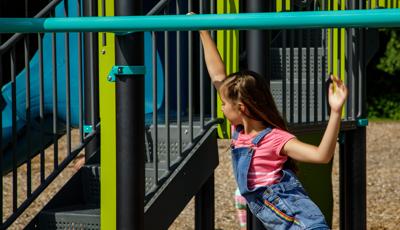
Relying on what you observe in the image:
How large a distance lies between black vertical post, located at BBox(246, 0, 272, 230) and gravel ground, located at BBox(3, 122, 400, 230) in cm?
395

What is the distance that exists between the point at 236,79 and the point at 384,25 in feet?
2.78

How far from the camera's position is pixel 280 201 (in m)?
3.47

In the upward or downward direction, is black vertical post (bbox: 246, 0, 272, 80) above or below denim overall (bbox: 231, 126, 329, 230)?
above

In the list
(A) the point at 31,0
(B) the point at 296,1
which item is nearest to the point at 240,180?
(B) the point at 296,1

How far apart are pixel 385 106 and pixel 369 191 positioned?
8088 millimetres

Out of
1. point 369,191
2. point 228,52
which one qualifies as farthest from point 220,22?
point 369,191

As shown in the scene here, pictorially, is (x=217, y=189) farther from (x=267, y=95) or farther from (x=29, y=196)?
(x=267, y=95)

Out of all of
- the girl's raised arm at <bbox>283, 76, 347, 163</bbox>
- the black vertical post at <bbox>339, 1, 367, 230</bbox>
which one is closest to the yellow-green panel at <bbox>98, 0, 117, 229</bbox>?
the girl's raised arm at <bbox>283, 76, 347, 163</bbox>

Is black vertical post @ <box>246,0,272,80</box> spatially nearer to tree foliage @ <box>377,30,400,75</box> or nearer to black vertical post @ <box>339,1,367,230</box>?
black vertical post @ <box>339,1,367,230</box>

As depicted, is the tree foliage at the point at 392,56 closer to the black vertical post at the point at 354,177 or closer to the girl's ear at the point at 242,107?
the black vertical post at the point at 354,177

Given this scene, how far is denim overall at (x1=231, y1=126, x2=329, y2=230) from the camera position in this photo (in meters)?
3.44

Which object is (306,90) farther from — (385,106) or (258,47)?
(385,106)

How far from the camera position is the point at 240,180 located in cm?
352

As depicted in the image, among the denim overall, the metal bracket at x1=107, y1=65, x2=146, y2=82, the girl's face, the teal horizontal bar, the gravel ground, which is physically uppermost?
the teal horizontal bar
